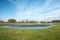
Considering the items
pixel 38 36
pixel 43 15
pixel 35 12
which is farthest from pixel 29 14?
pixel 38 36

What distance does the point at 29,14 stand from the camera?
8.52 ft

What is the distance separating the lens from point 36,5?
2.60 m

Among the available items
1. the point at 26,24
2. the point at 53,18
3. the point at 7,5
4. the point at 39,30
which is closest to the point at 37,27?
the point at 39,30

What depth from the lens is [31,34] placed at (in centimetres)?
251

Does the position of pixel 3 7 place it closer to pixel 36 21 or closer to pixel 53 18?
pixel 36 21

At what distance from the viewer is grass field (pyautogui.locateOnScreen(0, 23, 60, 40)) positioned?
250 centimetres

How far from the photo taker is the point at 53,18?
8.57ft

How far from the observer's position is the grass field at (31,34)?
2502 millimetres

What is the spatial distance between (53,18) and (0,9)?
1.25 m

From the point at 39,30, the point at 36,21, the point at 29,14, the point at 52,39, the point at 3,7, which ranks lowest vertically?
the point at 52,39

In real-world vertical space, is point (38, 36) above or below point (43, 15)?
below

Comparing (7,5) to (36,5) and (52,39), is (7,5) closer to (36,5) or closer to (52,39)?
(36,5)

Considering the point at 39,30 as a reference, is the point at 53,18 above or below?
above

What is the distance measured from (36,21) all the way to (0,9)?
88 cm
